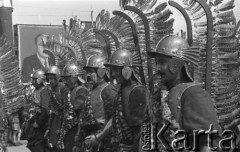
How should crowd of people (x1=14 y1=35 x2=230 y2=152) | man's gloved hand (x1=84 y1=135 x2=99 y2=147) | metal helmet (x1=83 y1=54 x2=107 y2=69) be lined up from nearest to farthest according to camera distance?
crowd of people (x1=14 y1=35 x2=230 y2=152) < man's gloved hand (x1=84 y1=135 x2=99 y2=147) < metal helmet (x1=83 y1=54 x2=107 y2=69)

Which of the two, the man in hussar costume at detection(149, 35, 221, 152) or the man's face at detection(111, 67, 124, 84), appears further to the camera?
the man's face at detection(111, 67, 124, 84)

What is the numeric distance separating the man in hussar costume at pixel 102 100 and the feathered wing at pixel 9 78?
1442 mm

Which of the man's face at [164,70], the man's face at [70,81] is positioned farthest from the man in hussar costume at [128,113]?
the man's face at [70,81]

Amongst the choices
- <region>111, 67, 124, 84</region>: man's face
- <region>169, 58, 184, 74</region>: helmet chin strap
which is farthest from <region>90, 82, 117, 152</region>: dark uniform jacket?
<region>169, 58, 184, 74</region>: helmet chin strap

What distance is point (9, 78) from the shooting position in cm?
741

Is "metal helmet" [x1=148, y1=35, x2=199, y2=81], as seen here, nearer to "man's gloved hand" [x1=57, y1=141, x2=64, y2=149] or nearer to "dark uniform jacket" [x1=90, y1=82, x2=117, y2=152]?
"dark uniform jacket" [x1=90, y1=82, x2=117, y2=152]

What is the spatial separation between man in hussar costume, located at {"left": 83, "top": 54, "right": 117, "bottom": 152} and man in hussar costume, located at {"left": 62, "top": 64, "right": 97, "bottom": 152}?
0.12 meters

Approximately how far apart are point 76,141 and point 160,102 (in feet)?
9.38

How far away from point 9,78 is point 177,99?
15.0ft

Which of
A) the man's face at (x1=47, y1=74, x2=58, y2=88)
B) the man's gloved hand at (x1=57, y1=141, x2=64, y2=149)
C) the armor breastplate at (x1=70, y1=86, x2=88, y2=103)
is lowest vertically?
the man's gloved hand at (x1=57, y1=141, x2=64, y2=149)

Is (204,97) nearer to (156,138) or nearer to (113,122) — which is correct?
(156,138)

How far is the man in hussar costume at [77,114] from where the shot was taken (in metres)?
5.90

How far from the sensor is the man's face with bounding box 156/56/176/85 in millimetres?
3469

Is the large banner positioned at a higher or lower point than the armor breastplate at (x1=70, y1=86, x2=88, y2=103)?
higher
